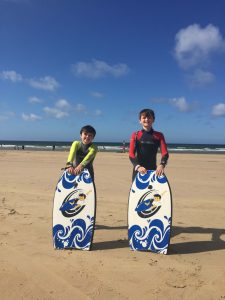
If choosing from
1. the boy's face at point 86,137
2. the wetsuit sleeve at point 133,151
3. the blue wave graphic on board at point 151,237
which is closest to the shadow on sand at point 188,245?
the blue wave graphic on board at point 151,237

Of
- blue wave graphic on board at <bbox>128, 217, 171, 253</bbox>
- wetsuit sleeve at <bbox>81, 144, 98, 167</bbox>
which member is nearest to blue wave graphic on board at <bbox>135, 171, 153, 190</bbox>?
blue wave graphic on board at <bbox>128, 217, 171, 253</bbox>

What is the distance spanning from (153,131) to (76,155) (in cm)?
127

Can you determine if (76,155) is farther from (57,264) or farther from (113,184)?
(113,184)

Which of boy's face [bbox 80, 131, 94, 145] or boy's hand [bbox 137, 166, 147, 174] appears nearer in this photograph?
boy's hand [bbox 137, 166, 147, 174]

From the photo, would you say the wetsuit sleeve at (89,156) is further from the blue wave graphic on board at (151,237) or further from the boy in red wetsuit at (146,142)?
the blue wave graphic on board at (151,237)

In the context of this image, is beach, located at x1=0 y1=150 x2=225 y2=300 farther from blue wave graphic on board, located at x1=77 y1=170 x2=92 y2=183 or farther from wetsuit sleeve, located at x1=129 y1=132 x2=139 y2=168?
wetsuit sleeve, located at x1=129 y1=132 x2=139 y2=168

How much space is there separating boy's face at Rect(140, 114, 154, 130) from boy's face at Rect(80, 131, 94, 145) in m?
0.83

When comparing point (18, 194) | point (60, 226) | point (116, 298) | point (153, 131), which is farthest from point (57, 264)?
point (18, 194)

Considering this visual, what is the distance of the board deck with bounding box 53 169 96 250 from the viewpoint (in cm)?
473

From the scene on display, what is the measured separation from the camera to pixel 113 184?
428 inches

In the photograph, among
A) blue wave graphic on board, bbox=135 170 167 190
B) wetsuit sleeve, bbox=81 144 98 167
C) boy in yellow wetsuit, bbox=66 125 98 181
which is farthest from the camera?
boy in yellow wetsuit, bbox=66 125 98 181

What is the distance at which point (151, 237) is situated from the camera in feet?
15.4

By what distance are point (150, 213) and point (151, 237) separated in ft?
1.07

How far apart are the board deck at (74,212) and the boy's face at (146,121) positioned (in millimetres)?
1122
